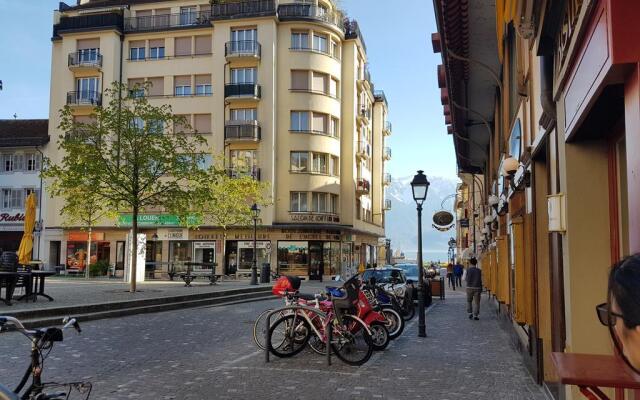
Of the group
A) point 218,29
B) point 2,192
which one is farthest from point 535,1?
point 2,192

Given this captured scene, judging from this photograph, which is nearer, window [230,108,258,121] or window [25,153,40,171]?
window [230,108,258,121]

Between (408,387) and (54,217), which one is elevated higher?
(54,217)

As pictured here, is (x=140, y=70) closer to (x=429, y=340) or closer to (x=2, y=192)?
(x=2, y=192)

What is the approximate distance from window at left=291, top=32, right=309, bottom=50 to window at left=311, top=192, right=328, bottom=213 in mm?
11068

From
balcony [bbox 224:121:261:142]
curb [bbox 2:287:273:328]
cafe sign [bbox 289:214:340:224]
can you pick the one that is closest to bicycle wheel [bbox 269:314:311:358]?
curb [bbox 2:287:273:328]

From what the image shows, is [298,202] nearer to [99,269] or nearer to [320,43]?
[320,43]

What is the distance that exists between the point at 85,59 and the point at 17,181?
11.2 m

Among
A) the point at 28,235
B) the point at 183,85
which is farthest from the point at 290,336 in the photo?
the point at 183,85

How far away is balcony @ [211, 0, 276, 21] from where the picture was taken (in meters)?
46.6

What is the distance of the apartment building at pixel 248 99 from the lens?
46062 mm

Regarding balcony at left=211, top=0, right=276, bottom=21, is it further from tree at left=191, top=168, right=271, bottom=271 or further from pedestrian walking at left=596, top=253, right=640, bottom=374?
pedestrian walking at left=596, top=253, right=640, bottom=374

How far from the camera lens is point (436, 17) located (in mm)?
10539

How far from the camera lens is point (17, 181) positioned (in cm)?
5041

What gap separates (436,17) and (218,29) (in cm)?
3925
